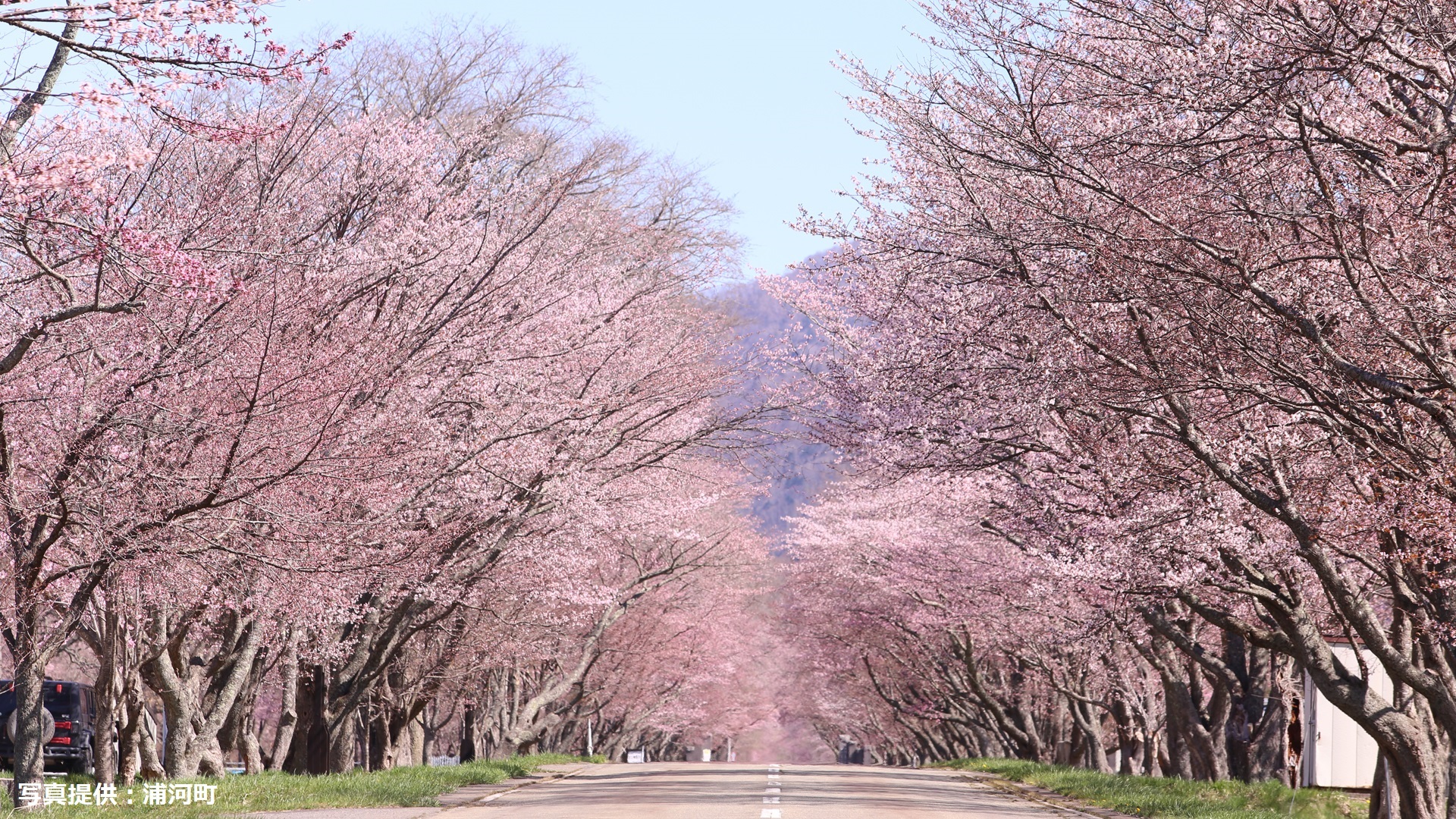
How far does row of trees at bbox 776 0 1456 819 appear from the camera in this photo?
363 inches

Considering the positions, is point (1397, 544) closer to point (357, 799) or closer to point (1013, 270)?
point (1013, 270)

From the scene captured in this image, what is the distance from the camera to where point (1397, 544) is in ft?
38.9

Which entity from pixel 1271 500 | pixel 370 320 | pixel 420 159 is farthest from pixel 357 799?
pixel 1271 500

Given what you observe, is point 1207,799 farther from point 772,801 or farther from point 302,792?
point 302,792

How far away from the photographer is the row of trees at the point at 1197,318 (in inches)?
363

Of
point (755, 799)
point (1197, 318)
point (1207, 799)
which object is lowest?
point (755, 799)

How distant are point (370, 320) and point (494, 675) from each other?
21971 mm

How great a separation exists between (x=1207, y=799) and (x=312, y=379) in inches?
426

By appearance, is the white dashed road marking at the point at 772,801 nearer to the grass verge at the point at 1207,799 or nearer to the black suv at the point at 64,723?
the grass verge at the point at 1207,799

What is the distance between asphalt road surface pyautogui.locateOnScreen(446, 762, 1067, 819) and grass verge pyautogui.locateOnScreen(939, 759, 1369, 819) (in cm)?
98

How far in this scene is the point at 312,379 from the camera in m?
12.3

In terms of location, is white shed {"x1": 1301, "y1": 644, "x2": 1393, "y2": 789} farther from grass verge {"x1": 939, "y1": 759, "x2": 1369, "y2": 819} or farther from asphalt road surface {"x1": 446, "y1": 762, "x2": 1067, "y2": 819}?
asphalt road surface {"x1": 446, "y1": 762, "x2": 1067, "y2": 819}

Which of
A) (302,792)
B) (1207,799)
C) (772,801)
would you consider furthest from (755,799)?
(302,792)

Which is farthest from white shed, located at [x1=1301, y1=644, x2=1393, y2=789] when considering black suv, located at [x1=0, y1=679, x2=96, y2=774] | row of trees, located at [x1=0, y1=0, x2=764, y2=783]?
black suv, located at [x1=0, y1=679, x2=96, y2=774]
